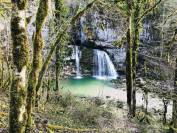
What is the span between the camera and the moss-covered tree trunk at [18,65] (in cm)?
659

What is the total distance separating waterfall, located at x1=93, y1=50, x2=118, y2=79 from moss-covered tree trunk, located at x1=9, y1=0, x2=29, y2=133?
27.4 meters

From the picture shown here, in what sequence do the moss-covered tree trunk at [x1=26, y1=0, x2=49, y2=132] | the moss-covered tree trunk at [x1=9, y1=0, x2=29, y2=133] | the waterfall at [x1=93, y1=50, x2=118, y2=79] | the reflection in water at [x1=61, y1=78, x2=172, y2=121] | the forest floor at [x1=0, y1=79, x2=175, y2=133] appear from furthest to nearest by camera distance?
1. the waterfall at [x1=93, y1=50, x2=118, y2=79]
2. the reflection in water at [x1=61, y1=78, x2=172, y2=121]
3. the forest floor at [x1=0, y1=79, x2=175, y2=133]
4. the moss-covered tree trunk at [x1=26, y1=0, x2=49, y2=132]
5. the moss-covered tree trunk at [x1=9, y1=0, x2=29, y2=133]

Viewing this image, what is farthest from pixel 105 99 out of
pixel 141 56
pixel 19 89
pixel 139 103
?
pixel 19 89

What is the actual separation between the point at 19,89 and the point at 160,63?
2284 centimetres

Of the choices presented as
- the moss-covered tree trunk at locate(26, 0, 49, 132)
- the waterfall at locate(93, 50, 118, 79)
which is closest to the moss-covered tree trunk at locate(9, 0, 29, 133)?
the moss-covered tree trunk at locate(26, 0, 49, 132)

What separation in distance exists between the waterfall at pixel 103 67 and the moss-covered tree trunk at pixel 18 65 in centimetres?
2745

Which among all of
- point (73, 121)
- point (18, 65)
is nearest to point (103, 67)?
point (73, 121)

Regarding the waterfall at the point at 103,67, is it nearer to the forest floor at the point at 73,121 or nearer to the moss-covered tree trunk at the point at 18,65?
the forest floor at the point at 73,121

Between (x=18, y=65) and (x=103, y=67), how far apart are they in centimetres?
2882

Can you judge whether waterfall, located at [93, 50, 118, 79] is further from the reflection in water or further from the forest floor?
the forest floor

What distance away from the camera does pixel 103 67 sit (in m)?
35.4

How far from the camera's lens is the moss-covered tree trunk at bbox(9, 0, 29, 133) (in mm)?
6586

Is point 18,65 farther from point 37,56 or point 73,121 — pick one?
point 73,121

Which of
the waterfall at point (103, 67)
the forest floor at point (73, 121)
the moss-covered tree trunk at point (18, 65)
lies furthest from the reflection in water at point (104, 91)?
the moss-covered tree trunk at point (18, 65)
